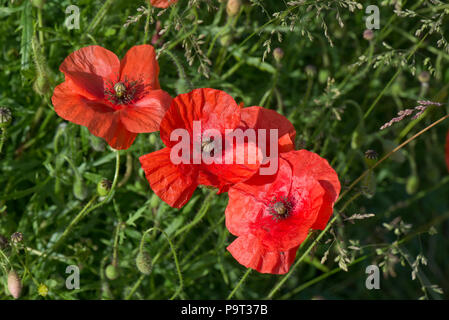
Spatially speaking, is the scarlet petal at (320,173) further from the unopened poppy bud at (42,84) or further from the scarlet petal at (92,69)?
the unopened poppy bud at (42,84)

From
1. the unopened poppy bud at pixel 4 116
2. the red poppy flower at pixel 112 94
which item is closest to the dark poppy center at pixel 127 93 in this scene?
the red poppy flower at pixel 112 94

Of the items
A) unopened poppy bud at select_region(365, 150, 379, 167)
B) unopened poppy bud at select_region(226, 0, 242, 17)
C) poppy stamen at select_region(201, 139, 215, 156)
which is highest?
unopened poppy bud at select_region(226, 0, 242, 17)

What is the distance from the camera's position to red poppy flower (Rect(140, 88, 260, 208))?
115cm

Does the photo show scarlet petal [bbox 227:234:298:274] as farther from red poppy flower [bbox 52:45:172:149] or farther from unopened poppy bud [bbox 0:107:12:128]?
unopened poppy bud [bbox 0:107:12:128]

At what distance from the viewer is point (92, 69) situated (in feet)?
4.23

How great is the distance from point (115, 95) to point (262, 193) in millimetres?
461

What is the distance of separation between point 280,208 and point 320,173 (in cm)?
13

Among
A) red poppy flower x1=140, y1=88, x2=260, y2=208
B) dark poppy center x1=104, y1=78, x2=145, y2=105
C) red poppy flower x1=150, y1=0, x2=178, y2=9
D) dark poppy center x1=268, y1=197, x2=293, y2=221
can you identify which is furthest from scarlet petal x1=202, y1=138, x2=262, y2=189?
red poppy flower x1=150, y1=0, x2=178, y2=9

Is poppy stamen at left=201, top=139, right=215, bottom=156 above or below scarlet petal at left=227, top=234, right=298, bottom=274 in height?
above

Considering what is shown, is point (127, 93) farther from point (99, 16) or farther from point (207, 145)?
point (99, 16)

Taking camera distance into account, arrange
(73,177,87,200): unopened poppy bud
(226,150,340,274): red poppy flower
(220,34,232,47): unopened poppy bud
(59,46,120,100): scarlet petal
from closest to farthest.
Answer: (226,150,340,274): red poppy flower → (59,46,120,100): scarlet petal → (73,177,87,200): unopened poppy bud → (220,34,232,47): unopened poppy bud

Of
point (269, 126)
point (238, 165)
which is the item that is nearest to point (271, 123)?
point (269, 126)

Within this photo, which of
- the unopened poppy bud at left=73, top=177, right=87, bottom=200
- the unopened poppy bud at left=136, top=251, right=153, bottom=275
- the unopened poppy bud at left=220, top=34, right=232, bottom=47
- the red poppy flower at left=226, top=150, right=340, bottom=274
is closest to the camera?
the red poppy flower at left=226, top=150, right=340, bottom=274

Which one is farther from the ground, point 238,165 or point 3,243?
point 238,165
